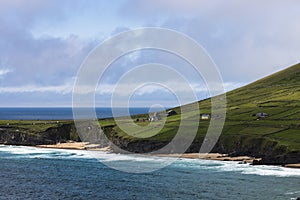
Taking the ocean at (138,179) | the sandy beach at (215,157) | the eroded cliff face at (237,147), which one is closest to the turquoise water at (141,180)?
the ocean at (138,179)

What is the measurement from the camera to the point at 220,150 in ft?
549

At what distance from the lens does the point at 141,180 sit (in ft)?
397

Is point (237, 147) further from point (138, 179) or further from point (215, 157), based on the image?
point (138, 179)

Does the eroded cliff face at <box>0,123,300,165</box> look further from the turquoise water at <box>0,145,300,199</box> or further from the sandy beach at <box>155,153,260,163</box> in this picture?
the turquoise water at <box>0,145,300,199</box>

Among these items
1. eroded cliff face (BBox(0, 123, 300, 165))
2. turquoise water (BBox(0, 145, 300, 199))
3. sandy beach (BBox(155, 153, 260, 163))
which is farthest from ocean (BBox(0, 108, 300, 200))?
eroded cliff face (BBox(0, 123, 300, 165))

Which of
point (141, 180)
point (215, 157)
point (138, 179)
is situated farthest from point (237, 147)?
point (141, 180)

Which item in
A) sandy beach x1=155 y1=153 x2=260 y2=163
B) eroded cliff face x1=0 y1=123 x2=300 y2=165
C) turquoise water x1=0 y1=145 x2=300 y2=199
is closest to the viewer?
turquoise water x1=0 y1=145 x2=300 y2=199

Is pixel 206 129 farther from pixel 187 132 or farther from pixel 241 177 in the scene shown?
pixel 241 177

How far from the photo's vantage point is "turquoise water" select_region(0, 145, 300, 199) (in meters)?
102

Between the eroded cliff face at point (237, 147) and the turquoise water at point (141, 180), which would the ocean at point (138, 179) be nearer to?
the turquoise water at point (141, 180)

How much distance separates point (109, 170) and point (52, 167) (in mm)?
19194

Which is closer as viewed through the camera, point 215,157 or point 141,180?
point 141,180

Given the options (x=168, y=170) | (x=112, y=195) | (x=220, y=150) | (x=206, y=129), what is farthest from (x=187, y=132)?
(x=112, y=195)

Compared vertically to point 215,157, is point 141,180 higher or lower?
lower
